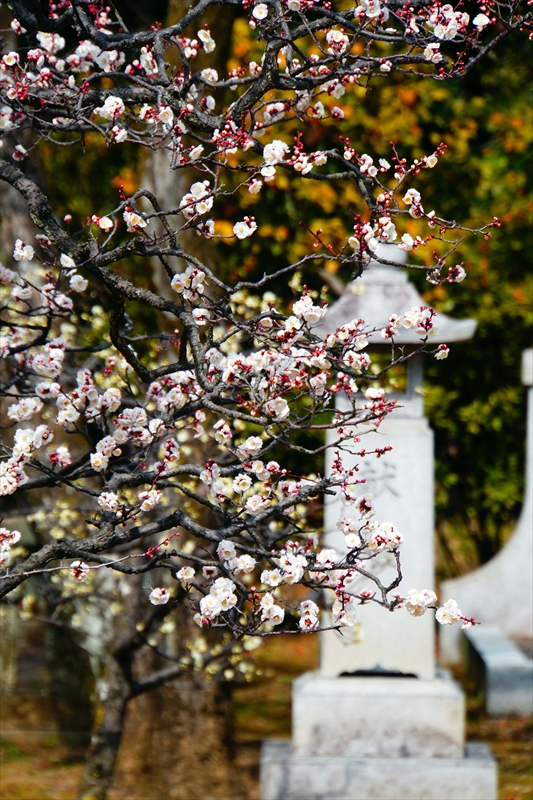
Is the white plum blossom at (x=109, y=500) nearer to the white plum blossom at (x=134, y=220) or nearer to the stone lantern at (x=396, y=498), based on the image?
the white plum blossom at (x=134, y=220)

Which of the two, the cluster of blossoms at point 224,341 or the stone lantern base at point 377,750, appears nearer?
the cluster of blossoms at point 224,341

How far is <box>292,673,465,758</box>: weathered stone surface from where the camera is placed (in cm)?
594

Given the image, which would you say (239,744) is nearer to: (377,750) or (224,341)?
(377,750)

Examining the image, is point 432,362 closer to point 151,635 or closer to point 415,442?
point 415,442

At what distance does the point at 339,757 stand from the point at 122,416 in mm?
3127

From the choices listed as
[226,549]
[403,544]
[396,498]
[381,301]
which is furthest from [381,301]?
[226,549]

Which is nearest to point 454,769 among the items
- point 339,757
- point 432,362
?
point 339,757

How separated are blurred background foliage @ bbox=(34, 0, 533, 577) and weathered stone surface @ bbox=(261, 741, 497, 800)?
473cm

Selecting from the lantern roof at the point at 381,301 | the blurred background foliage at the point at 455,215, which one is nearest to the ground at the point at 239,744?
the lantern roof at the point at 381,301

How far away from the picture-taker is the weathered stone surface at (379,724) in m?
5.94

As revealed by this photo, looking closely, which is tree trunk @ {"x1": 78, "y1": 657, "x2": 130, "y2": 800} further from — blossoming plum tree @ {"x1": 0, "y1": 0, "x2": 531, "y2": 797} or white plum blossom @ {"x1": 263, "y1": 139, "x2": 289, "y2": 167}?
white plum blossom @ {"x1": 263, "y1": 139, "x2": 289, "y2": 167}

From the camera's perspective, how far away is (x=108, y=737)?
235 inches

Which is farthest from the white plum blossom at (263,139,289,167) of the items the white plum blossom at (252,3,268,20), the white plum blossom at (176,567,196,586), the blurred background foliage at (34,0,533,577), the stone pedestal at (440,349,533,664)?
the stone pedestal at (440,349,533,664)

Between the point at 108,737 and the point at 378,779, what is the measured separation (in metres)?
1.53
